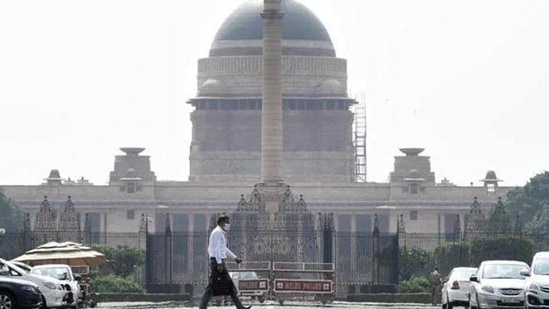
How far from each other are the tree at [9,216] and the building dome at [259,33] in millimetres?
36106

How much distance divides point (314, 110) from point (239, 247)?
84198 mm

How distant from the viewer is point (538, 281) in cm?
5762

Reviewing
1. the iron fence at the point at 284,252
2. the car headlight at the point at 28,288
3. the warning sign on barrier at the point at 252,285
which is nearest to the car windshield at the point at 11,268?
the car headlight at the point at 28,288

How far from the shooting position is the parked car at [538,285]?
5712 cm

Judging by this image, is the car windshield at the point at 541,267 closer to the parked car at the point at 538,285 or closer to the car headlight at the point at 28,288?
the parked car at the point at 538,285

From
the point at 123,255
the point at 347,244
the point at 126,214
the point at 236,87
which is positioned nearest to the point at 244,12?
the point at 236,87

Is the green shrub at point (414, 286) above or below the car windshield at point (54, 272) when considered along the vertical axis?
above

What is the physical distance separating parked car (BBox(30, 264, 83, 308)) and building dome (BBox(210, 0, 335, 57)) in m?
121

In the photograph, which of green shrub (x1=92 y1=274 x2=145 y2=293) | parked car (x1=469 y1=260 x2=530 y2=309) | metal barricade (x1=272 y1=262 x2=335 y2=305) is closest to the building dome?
green shrub (x1=92 y1=274 x2=145 y2=293)

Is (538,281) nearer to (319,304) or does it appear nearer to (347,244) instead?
(319,304)

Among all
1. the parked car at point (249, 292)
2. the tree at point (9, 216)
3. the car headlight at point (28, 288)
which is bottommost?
the car headlight at point (28, 288)

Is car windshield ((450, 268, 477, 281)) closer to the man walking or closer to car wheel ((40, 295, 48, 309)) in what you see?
car wheel ((40, 295, 48, 309))

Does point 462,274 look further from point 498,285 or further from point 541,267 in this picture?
point 541,267

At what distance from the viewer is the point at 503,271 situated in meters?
62.8
